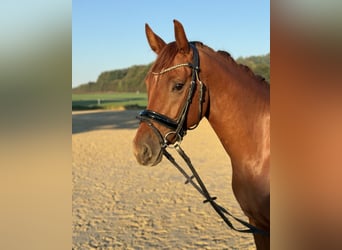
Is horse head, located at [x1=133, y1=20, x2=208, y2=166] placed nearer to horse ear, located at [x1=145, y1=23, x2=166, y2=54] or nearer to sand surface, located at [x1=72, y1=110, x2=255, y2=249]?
horse ear, located at [x1=145, y1=23, x2=166, y2=54]

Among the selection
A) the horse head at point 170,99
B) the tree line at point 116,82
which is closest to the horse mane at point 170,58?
the horse head at point 170,99

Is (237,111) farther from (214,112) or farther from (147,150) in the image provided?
(147,150)

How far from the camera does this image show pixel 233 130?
216 cm

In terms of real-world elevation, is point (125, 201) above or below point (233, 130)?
below

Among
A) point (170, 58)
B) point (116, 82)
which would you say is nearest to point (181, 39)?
point (170, 58)

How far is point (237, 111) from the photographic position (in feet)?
7.12

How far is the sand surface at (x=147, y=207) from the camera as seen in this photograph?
14.0 ft

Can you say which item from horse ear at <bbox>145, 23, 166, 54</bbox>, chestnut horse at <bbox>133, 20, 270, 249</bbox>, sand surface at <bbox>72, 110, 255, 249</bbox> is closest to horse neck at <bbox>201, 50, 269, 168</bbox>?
chestnut horse at <bbox>133, 20, 270, 249</bbox>

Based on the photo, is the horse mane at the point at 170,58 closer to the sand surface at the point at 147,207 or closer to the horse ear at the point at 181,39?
the horse ear at the point at 181,39
